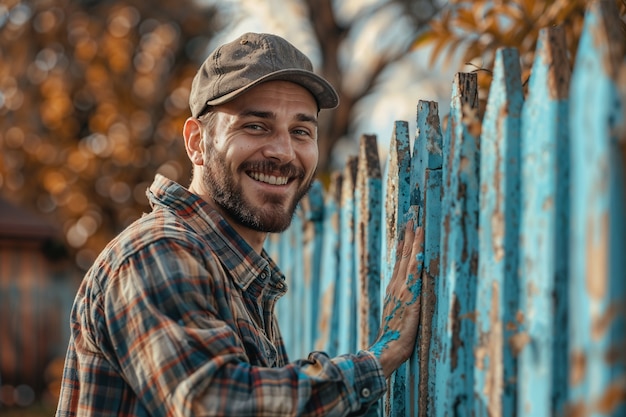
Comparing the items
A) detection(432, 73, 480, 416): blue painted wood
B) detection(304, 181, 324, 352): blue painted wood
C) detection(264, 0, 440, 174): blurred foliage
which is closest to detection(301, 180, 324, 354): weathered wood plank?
detection(304, 181, 324, 352): blue painted wood

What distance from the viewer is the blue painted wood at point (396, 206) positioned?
233 centimetres

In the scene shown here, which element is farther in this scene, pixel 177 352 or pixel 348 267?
pixel 348 267

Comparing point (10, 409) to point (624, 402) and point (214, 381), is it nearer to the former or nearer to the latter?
point (214, 381)

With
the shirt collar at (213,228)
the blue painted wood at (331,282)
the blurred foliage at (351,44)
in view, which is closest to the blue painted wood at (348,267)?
the blue painted wood at (331,282)

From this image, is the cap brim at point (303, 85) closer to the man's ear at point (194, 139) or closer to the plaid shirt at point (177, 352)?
the man's ear at point (194, 139)

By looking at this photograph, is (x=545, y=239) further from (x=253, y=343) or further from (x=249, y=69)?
(x=249, y=69)

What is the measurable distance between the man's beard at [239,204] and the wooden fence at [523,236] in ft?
1.12

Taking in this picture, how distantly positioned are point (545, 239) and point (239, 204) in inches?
45.3

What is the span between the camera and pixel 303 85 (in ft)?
8.11

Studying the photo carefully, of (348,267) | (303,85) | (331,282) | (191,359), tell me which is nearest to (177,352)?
(191,359)

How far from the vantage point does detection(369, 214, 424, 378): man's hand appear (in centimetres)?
211

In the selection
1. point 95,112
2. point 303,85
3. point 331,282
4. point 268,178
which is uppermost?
point 95,112

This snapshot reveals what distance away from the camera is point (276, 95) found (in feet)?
7.89

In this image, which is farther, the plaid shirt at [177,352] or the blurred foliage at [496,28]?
the blurred foliage at [496,28]
